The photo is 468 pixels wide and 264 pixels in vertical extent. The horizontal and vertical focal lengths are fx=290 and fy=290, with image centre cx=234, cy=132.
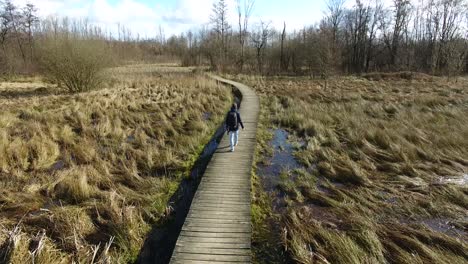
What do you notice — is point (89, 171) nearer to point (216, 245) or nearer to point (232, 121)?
point (232, 121)

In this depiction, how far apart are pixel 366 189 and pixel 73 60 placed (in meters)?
21.5

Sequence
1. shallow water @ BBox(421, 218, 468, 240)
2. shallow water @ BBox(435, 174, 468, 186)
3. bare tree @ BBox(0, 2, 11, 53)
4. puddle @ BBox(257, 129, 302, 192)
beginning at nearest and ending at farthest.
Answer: shallow water @ BBox(421, 218, 468, 240), shallow water @ BBox(435, 174, 468, 186), puddle @ BBox(257, 129, 302, 192), bare tree @ BBox(0, 2, 11, 53)

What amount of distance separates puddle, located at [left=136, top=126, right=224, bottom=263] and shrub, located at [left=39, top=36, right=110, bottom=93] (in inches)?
680

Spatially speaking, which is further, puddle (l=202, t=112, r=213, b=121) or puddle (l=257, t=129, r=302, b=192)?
puddle (l=202, t=112, r=213, b=121)

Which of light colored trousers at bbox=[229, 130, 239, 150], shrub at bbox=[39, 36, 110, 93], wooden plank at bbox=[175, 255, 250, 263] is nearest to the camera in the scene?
wooden plank at bbox=[175, 255, 250, 263]

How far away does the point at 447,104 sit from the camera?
16406 millimetres

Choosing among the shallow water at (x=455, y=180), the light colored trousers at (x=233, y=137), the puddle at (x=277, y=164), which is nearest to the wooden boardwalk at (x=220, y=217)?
the light colored trousers at (x=233, y=137)

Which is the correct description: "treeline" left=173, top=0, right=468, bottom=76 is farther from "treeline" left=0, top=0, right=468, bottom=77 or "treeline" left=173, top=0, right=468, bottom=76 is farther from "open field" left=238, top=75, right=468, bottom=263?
"open field" left=238, top=75, right=468, bottom=263

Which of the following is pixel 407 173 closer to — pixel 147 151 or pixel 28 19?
pixel 147 151

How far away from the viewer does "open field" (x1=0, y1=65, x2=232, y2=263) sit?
513 cm

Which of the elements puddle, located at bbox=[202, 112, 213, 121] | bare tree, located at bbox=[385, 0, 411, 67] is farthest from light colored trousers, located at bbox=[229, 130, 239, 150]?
bare tree, located at bbox=[385, 0, 411, 67]

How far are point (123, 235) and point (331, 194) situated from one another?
4.90 metres

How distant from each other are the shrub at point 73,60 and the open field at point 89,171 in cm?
465

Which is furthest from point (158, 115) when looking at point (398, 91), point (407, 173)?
point (398, 91)
